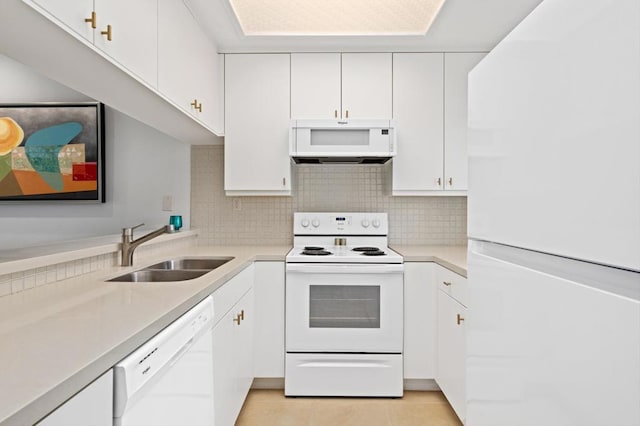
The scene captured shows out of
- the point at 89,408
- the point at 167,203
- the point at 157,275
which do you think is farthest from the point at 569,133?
the point at 167,203

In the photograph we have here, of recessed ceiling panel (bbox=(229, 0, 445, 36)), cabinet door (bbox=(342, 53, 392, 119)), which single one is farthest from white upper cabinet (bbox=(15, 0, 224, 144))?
cabinet door (bbox=(342, 53, 392, 119))

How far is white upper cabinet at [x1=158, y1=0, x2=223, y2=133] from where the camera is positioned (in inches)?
77.4

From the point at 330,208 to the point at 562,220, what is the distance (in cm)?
257

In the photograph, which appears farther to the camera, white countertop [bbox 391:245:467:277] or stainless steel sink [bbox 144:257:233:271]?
stainless steel sink [bbox 144:257:233:271]

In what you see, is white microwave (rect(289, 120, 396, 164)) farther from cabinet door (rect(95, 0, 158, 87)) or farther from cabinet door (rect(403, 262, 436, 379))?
cabinet door (rect(95, 0, 158, 87))

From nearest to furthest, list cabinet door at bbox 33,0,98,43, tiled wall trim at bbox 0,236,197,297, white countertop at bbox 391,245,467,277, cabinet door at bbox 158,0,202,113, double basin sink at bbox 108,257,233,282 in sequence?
1. cabinet door at bbox 33,0,98,43
2. tiled wall trim at bbox 0,236,197,297
3. cabinet door at bbox 158,0,202,113
4. double basin sink at bbox 108,257,233,282
5. white countertop at bbox 391,245,467,277

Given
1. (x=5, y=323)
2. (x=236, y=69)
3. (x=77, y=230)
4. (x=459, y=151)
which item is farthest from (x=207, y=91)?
(x=5, y=323)

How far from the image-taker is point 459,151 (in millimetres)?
2961

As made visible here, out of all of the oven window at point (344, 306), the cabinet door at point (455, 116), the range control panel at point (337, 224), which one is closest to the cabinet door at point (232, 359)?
the oven window at point (344, 306)

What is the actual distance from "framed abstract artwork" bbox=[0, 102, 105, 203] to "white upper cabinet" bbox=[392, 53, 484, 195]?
2.04 m

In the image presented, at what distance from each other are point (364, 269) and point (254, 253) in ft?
2.31

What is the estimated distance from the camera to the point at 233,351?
2.10 meters

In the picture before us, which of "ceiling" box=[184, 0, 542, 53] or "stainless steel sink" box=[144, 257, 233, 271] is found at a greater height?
"ceiling" box=[184, 0, 542, 53]

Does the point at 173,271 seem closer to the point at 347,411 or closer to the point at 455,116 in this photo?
the point at 347,411
